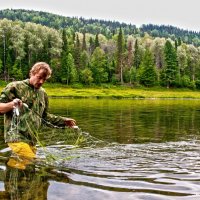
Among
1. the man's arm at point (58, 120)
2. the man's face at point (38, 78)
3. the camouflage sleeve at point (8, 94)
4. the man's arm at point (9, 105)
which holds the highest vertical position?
the man's face at point (38, 78)

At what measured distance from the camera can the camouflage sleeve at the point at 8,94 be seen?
11841mm

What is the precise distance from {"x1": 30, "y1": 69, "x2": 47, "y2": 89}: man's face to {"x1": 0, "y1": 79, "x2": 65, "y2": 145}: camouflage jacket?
254 mm

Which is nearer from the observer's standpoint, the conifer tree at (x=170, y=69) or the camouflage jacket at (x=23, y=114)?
the camouflage jacket at (x=23, y=114)

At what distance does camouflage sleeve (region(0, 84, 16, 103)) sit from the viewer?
11.8 metres

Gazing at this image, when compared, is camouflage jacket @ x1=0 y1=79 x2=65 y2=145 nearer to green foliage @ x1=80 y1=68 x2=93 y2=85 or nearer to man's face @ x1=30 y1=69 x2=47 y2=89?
man's face @ x1=30 y1=69 x2=47 y2=89

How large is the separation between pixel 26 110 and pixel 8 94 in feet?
2.71

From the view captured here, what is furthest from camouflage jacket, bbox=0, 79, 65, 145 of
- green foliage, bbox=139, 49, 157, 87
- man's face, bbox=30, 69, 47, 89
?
green foliage, bbox=139, 49, 157, 87

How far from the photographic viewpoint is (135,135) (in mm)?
23312

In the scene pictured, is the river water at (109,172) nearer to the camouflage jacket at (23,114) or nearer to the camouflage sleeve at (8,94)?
the camouflage jacket at (23,114)

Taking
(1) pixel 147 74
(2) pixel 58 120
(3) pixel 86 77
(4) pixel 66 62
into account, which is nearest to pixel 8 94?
(2) pixel 58 120

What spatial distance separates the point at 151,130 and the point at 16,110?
52.7ft

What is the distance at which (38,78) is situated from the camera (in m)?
11.9

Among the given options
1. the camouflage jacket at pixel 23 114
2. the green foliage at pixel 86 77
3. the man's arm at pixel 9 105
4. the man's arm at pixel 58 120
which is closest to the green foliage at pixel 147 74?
the green foliage at pixel 86 77

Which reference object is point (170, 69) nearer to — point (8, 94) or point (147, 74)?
point (147, 74)
